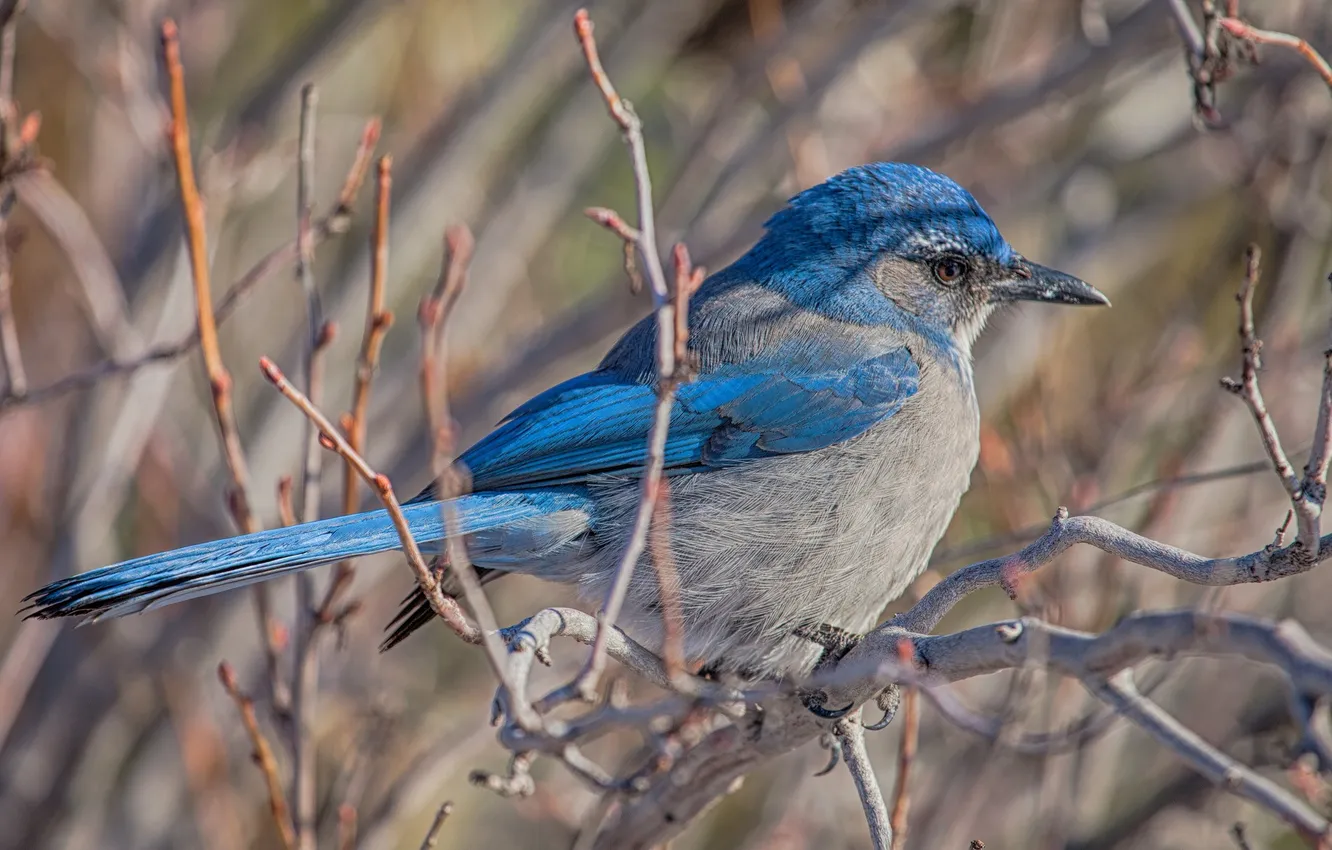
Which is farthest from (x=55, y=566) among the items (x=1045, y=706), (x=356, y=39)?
(x=1045, y=706)

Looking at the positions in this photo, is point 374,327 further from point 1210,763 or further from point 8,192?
point 1210,763

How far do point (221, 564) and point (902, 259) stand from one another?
2.47 m

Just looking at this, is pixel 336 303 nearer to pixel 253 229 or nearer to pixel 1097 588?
pixel 253 229

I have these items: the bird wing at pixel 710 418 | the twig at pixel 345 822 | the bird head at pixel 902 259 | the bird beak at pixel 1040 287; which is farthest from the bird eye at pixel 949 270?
the twig at pixel 345 822

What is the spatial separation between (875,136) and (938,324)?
6.66 feet

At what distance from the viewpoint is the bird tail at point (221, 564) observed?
3.32 metres

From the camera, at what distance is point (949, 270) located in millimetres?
4777

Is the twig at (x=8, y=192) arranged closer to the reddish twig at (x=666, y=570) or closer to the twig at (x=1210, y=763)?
the reddish twig at (x=666, y=570)

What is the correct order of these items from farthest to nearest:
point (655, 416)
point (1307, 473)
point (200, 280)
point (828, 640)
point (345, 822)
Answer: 1. point (828, 640)
2. point (345, 822)
3. point (200, 280)
4. point (655, 416)
5. point (1307, 473)

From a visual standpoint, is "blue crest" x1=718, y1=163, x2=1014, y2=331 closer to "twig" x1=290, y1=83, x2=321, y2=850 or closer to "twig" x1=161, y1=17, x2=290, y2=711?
"twig" x1=290, y1=83, x2=321, y2=850

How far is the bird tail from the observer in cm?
332

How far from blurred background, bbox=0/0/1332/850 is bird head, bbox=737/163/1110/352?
76 centimetres

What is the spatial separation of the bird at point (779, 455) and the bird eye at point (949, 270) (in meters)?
0.01

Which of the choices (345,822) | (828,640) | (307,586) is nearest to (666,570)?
(828,640)
